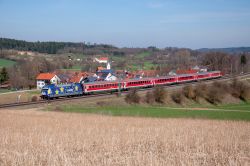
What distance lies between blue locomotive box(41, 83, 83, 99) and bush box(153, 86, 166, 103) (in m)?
10.9

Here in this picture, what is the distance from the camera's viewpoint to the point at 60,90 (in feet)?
164

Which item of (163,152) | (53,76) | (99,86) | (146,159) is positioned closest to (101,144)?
(163,152)

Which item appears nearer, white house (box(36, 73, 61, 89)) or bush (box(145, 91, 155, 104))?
bush (box(145, 91, 155, 104))

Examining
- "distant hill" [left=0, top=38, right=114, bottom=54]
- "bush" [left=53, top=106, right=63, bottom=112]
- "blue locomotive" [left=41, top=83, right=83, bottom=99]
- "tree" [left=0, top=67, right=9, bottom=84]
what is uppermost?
"distant hill" [left=0, top=38, right=114, bottom=54]

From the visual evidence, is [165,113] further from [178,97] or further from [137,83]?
[137,83]

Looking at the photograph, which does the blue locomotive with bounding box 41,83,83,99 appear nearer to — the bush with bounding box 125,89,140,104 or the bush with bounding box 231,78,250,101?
the bush with bounding box 125,89,140,104

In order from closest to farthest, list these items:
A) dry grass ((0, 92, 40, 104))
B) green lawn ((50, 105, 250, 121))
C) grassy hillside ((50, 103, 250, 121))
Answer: green lawn ((50, 105, 250, 121))
grassy hillside ((50, 103, 250, 121))
dry grass ((0, 92, 40, 104))

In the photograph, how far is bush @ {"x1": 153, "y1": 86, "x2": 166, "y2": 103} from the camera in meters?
54.3

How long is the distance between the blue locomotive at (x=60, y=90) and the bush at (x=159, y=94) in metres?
10.9

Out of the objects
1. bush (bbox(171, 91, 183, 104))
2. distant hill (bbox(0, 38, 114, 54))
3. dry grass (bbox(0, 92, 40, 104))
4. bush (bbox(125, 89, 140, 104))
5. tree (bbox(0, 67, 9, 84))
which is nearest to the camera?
bush (bbox(125, 89, 140, 104))

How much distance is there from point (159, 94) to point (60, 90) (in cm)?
1462

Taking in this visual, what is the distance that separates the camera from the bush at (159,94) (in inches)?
2138

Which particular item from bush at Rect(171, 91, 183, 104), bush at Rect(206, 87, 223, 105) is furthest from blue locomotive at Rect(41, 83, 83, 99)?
bush at Rect(206, 87, 223, 105)

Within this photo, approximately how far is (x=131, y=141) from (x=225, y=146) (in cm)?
375
